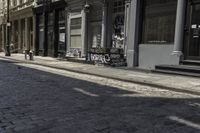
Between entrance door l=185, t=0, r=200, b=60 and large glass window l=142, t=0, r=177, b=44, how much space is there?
1.04 m

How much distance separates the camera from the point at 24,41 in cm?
3756

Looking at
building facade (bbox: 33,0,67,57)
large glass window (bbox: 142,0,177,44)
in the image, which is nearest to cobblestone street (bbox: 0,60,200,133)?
large glass window (bbox: 142,0,177,44)

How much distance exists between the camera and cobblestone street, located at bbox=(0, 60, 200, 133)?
5633 mm

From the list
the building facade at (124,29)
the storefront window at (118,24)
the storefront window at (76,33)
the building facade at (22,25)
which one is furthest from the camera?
the building facade at (22,25)

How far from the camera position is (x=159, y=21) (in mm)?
16484

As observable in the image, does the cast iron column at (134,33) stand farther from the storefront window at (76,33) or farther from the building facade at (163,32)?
the storefront window at (76,33)

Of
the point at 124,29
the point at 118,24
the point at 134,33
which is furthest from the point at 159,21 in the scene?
the point at 118,24

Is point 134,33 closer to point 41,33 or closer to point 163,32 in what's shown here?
point 163,32

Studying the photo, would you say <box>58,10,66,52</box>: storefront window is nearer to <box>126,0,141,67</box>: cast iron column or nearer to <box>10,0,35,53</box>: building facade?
<box>10,0,35,53</box>: building facade

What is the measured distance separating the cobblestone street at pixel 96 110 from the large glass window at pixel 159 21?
6.25 m

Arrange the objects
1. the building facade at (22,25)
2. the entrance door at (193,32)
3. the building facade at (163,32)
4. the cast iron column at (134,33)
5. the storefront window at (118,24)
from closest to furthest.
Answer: the entrance door at (193,32), the building facade at (163,32), the cast iron column at (134,33), the storefront window at (118,24), the building facade at (22,25)

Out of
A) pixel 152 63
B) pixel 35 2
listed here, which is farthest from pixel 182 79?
pixel 35 2

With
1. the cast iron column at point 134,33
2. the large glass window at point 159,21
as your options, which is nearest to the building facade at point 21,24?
the cast iron column at point 134,33

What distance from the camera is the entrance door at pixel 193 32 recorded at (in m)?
14.2
